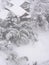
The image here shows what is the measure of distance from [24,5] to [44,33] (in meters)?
2.61

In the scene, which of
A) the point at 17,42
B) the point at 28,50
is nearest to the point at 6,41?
the point at 17,42

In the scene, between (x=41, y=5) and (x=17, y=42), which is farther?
(x=41, y=5)

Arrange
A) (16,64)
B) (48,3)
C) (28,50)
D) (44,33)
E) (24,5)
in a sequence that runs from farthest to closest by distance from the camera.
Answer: (24,5), (48,3), (44,33), (28,50), (16,64)

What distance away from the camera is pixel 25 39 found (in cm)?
868

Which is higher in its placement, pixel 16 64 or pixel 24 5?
pixel 24 5

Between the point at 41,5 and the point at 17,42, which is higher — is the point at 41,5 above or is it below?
above

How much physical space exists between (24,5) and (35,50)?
12.8 ft

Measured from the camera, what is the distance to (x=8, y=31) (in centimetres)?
895

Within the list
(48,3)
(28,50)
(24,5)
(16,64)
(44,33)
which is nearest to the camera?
(16,64)

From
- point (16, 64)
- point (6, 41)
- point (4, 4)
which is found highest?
point (4, 4)

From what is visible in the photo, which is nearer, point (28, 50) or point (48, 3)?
point (28, 50)

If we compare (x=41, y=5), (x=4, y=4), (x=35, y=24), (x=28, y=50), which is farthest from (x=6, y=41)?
(x=4, y=4)

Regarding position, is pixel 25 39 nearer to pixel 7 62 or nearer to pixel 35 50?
pixel 35 50

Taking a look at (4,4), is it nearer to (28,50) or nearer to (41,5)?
(41,5)
